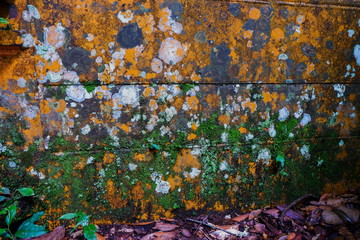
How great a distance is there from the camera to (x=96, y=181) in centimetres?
177

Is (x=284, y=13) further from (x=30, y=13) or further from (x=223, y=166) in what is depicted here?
(x=30, y=13)

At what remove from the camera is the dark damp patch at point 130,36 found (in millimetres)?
1710

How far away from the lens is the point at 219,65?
6.09 feet

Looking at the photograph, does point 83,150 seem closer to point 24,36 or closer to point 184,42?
point 24,36

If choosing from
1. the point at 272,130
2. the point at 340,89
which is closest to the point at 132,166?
the point at 272,130

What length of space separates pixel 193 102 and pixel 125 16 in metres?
0.73

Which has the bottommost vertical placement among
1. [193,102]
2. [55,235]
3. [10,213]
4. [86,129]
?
[55,235]

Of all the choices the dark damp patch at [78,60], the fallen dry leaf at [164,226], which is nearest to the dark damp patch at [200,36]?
the dark damp patch at [78,60]

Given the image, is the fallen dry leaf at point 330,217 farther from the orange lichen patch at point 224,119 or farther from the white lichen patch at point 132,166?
the white lichen patch at point 132,166

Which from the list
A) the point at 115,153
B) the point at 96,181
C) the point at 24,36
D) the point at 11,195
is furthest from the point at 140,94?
the point at 11,195

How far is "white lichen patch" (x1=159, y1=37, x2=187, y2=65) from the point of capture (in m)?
1.77

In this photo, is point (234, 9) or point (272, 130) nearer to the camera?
point (234, 9)

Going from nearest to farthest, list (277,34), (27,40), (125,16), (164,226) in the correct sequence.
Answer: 1. (27,40)
2. (125,16)
3. (164,226)
4. (277,34)

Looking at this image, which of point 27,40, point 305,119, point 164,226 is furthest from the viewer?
point 305,119
